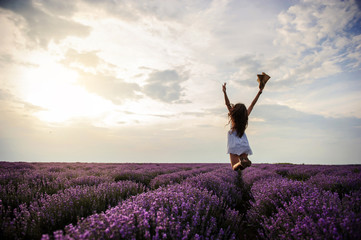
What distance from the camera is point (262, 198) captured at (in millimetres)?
3314

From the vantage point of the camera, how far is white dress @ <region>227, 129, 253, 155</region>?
14.3 feet

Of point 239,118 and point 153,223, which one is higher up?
point 239,118

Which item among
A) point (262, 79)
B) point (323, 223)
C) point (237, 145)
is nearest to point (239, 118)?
point (237, 145)

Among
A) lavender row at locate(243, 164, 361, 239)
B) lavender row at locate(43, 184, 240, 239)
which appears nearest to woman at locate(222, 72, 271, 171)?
lavender row at locate(243, 164, 361, 239)

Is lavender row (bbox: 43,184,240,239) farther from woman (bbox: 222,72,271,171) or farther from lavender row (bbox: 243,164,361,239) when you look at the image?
woman (bbox: 222,72,271,171)

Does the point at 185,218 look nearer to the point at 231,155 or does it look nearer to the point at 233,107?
the point at 231,155

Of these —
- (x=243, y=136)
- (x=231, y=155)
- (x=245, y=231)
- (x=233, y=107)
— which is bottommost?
(x=245, y=231)

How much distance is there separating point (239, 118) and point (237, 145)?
588 millimetres

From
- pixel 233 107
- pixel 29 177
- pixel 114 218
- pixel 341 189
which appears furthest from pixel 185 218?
pixel 29 177

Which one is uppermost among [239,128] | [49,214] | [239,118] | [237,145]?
[239,118]

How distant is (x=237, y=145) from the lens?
171 inches

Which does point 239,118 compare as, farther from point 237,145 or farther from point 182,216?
point 182,216

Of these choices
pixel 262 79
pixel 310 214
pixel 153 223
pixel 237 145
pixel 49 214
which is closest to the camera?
pixel 153 223

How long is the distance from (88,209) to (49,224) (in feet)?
1.89
